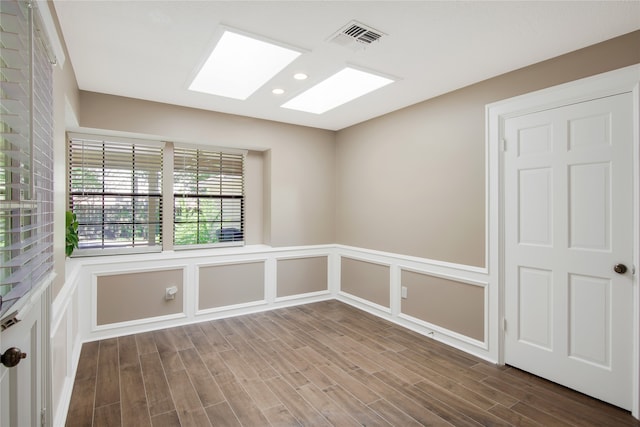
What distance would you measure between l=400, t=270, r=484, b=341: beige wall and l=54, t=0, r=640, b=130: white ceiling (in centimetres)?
204

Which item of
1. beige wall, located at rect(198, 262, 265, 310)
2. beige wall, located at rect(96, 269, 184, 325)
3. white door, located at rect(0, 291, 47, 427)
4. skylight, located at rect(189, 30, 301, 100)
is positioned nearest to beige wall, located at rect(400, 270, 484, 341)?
beige wall, located at rect(198, 262, 265, 310)

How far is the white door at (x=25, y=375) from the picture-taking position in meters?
1.10

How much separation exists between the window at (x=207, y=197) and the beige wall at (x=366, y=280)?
165 centimetres

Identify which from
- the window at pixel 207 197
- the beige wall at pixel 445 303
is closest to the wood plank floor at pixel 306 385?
the beige wall at pixel 445 303

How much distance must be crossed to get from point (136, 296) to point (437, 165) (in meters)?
3.68

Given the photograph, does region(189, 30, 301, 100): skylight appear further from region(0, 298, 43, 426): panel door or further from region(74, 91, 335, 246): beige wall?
region(0, 298, 43, 426): panel door

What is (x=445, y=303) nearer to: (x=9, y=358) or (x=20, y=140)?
(x=9, y=358)

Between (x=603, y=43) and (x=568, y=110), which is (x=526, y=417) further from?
(x=603, y=43)

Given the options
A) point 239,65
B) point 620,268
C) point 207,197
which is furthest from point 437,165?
point 207,197

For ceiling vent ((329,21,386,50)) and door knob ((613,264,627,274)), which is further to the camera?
door knob ((613,264,627,274))

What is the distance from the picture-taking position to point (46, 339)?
1643mm

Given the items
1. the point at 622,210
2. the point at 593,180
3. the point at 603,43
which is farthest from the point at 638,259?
the point at 603,43

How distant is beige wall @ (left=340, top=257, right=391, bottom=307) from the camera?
433 centimetres

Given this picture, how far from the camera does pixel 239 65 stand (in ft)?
9.61
